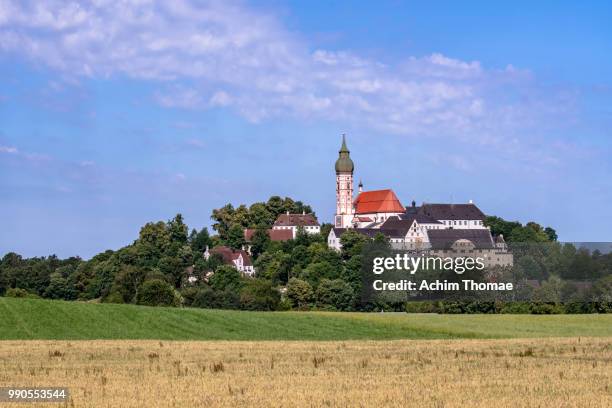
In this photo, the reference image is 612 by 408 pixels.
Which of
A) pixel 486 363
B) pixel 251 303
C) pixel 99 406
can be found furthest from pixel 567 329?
pixel 251 303

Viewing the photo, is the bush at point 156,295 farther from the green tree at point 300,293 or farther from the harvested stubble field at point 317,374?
the harvested stubble field at point 317,374

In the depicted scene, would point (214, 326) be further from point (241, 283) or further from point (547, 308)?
point (241, 283)

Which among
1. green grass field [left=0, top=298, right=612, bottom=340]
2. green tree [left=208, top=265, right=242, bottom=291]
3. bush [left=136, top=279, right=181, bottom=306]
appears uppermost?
green tree [left=208, top=265, right=242, bottom=291]

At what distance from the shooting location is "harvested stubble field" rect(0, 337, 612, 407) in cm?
2323

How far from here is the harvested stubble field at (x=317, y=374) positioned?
23.2 m

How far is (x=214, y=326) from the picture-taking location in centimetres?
5866

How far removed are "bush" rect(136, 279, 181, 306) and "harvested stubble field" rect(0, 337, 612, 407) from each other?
68.4 metres

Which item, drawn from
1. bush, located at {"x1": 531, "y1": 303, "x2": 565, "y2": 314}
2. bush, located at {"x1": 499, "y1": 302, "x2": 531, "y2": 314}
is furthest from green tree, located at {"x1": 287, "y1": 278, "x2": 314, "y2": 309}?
bush, located at {"x1": 531, "y1": 303, "x2": 565, "y2": 314}

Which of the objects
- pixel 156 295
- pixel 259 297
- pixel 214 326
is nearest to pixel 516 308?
pixel 156 295

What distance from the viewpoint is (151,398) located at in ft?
76.2

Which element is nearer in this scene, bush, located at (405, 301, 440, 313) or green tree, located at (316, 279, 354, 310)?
bush, located at (405, 301, 440, 313)

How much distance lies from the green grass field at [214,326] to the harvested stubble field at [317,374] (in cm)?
1015

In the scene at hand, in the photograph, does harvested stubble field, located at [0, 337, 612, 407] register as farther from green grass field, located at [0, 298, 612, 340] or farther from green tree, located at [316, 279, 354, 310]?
green tree, located at [316, 279, 354, 310]

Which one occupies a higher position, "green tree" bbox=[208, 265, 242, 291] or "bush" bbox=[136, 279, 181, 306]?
"green tree" bbox=[208, 265, 242, 291]
